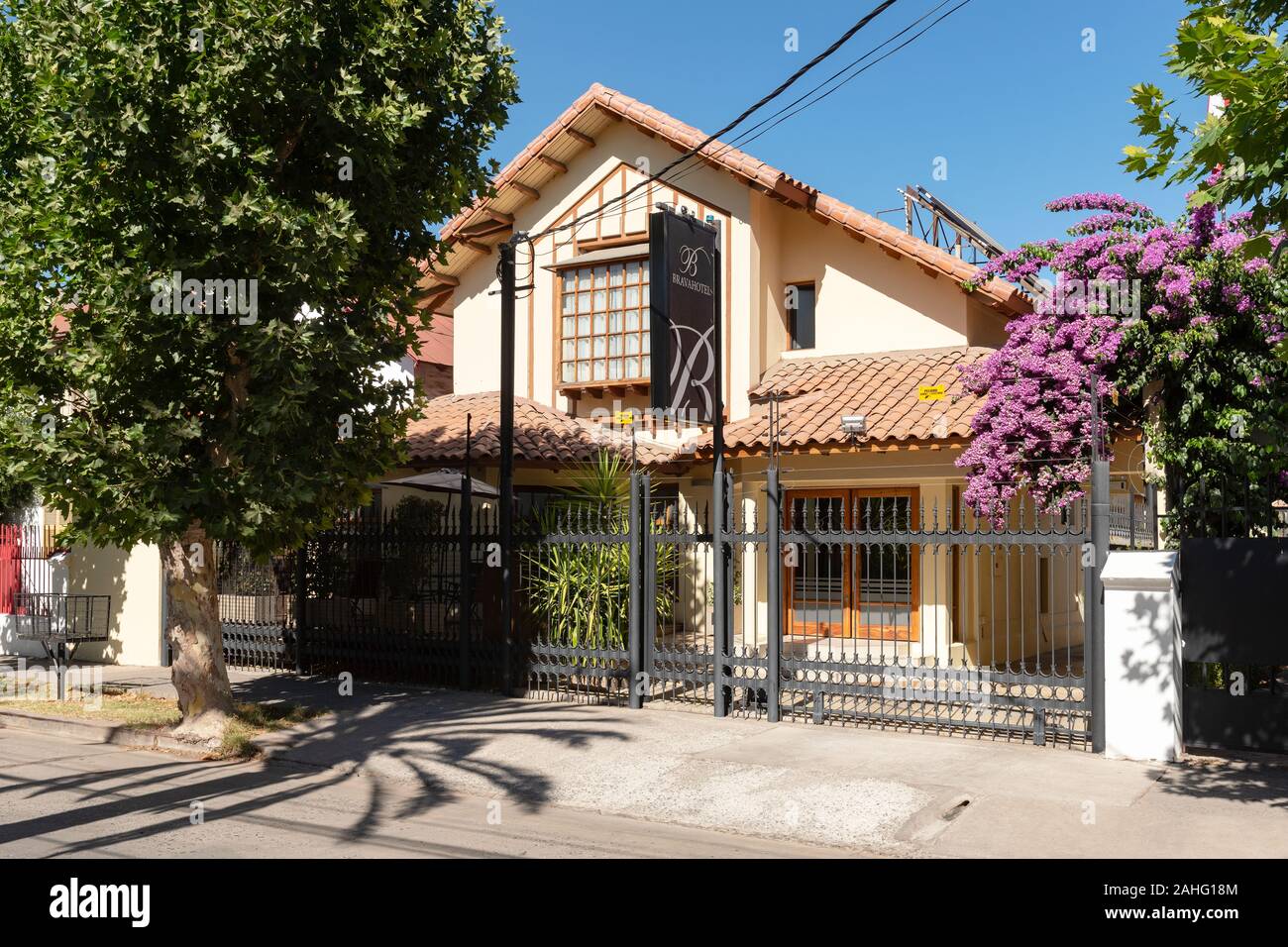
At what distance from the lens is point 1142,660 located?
8953 millimetres

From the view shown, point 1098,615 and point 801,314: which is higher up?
point 801,314

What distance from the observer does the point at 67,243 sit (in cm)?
931

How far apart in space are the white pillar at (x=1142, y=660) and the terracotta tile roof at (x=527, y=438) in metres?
7.73

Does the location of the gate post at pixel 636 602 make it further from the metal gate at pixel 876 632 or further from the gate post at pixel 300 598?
the gate post at pixel 300 598

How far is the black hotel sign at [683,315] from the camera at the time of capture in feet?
42.7

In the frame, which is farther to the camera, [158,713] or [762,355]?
[762,355]

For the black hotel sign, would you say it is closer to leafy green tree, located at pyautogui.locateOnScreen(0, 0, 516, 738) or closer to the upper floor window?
the upper floor window

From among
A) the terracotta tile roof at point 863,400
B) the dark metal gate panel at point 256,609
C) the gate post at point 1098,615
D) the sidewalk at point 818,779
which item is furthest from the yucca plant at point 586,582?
the gate post at point 1098,615

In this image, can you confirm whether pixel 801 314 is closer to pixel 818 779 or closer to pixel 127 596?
pixel 818 779

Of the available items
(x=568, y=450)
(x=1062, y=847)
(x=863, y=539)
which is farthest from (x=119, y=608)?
(x=1062, y=847)

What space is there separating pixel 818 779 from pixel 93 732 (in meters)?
7.39

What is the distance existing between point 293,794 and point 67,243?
5.09 m

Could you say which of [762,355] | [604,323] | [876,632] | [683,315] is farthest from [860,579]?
[604,323]
